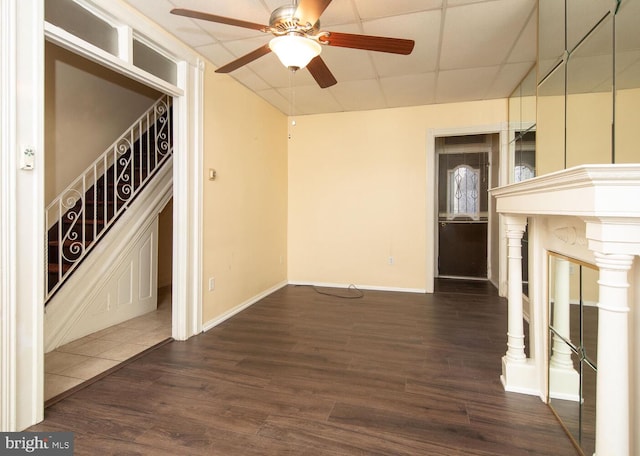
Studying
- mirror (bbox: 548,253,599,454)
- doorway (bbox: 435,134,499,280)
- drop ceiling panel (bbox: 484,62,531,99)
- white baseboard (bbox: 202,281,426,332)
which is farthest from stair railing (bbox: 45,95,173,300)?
doorway (bbox: 435,134,499,280)

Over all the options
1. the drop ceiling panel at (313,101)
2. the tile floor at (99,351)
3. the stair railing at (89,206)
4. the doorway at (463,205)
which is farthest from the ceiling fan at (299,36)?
the doorway at (463,205)

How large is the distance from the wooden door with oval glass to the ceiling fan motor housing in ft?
14.4

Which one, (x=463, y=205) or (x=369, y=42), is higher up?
(x=369, y=42)

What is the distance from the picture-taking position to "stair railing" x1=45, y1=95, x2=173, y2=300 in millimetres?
2826

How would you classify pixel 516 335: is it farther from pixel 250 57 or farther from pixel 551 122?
pixel 250 57

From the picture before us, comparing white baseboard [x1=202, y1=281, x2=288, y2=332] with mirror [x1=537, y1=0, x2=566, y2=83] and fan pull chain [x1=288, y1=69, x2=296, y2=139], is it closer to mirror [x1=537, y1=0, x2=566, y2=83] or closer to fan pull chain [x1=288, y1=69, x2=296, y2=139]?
fan pull chain [x1=288, y1=69, x2=296, y2=139]

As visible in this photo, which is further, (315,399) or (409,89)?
(409,89)

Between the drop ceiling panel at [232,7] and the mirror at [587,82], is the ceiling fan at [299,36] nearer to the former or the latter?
the drop ceiling panel at [232,7]

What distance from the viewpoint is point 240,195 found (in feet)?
11.8

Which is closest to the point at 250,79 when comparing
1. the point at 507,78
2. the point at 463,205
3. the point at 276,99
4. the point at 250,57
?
the point at 276,99

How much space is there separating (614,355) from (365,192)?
3.68m

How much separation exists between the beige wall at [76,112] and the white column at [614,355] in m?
4.17

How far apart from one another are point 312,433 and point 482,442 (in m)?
0.81

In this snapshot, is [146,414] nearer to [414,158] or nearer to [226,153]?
[226,153]
